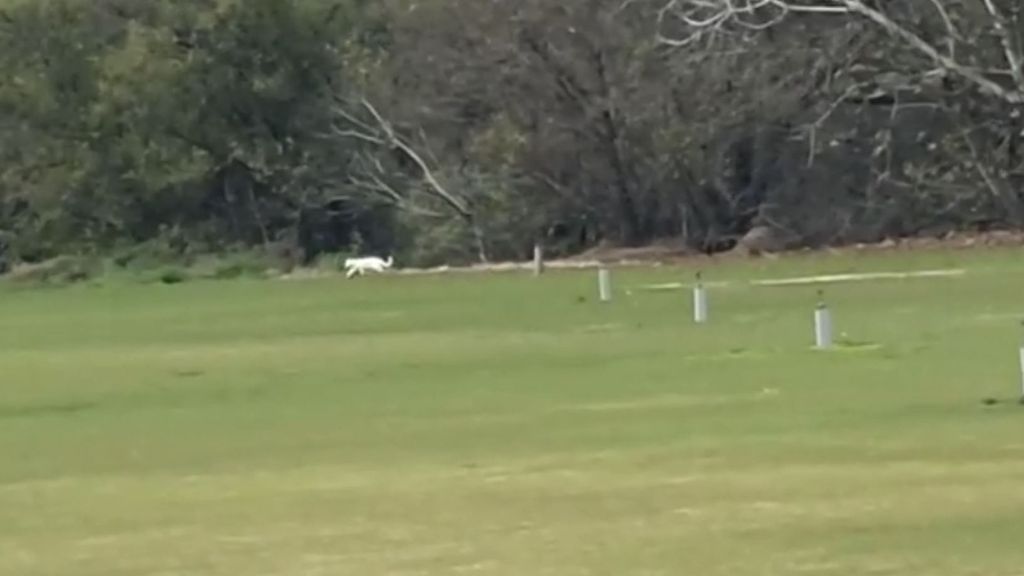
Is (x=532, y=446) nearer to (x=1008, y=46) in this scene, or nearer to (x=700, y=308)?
(x=700, y=308)

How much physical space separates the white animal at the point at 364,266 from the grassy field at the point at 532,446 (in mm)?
19183

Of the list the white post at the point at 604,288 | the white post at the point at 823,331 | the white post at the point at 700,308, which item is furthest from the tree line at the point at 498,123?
the white post at the point at 823,331

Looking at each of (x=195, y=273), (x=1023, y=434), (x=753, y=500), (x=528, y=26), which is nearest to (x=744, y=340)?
(x=1023, y=434)

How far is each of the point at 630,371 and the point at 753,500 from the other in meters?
11.1

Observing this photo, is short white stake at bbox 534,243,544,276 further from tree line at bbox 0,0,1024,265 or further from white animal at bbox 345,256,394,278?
tree line at bbox 0,0,1024,265

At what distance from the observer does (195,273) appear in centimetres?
6297

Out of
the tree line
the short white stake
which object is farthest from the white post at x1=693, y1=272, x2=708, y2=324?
the tree line

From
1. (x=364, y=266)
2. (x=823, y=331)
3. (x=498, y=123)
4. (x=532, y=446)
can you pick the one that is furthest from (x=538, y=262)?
(x=532, y=446)

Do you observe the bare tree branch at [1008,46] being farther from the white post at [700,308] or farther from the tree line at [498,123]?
the white post at [700,308]

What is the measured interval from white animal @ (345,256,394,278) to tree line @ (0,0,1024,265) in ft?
7.58

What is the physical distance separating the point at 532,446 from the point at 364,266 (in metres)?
39.3

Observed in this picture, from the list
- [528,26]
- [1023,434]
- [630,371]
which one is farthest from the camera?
[528,26]

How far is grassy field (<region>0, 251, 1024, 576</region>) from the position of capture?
13.4 metres

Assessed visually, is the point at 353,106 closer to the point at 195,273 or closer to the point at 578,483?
the point at 195,273
